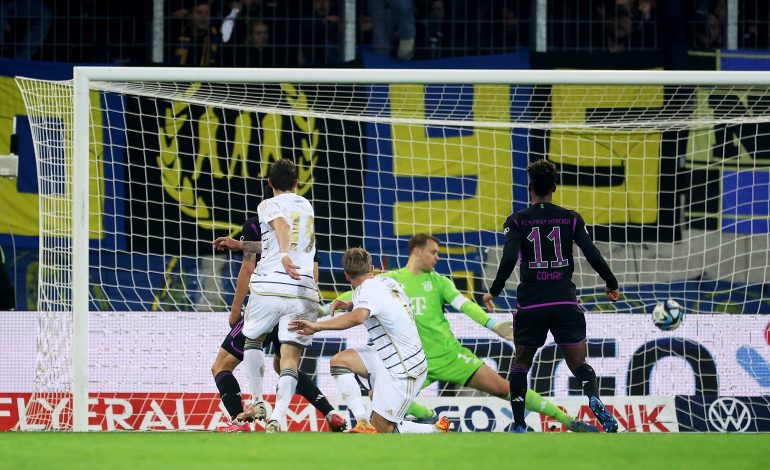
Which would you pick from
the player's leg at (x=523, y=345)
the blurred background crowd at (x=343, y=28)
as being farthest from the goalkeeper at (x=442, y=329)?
the blurred background crowd at (x=343, y=28)

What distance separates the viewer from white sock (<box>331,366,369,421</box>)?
826 centimetres

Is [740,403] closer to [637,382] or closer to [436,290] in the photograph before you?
[637,382]

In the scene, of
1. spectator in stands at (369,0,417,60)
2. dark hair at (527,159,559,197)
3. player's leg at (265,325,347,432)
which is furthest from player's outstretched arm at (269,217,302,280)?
spectator in stands at (369,0,417,60)

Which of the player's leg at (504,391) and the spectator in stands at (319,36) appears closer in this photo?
the player's leg at (504,391)

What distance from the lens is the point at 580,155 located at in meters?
11.9

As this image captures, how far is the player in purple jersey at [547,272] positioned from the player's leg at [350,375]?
1.05 m

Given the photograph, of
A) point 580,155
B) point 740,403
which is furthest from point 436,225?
point 740,403

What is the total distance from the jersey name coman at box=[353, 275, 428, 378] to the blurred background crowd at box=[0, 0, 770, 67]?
497 centimetres

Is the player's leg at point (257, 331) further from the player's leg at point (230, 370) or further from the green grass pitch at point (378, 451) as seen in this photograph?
the green grass pitch at point (378, 451)

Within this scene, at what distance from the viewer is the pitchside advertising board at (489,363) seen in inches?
398

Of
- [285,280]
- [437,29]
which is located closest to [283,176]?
[285,280]

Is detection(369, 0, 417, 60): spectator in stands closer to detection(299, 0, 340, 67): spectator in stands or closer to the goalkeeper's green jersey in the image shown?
detection(299, 0, 340, 67): spectator in stands

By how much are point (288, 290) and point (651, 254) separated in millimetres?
4725

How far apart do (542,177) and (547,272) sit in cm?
56
